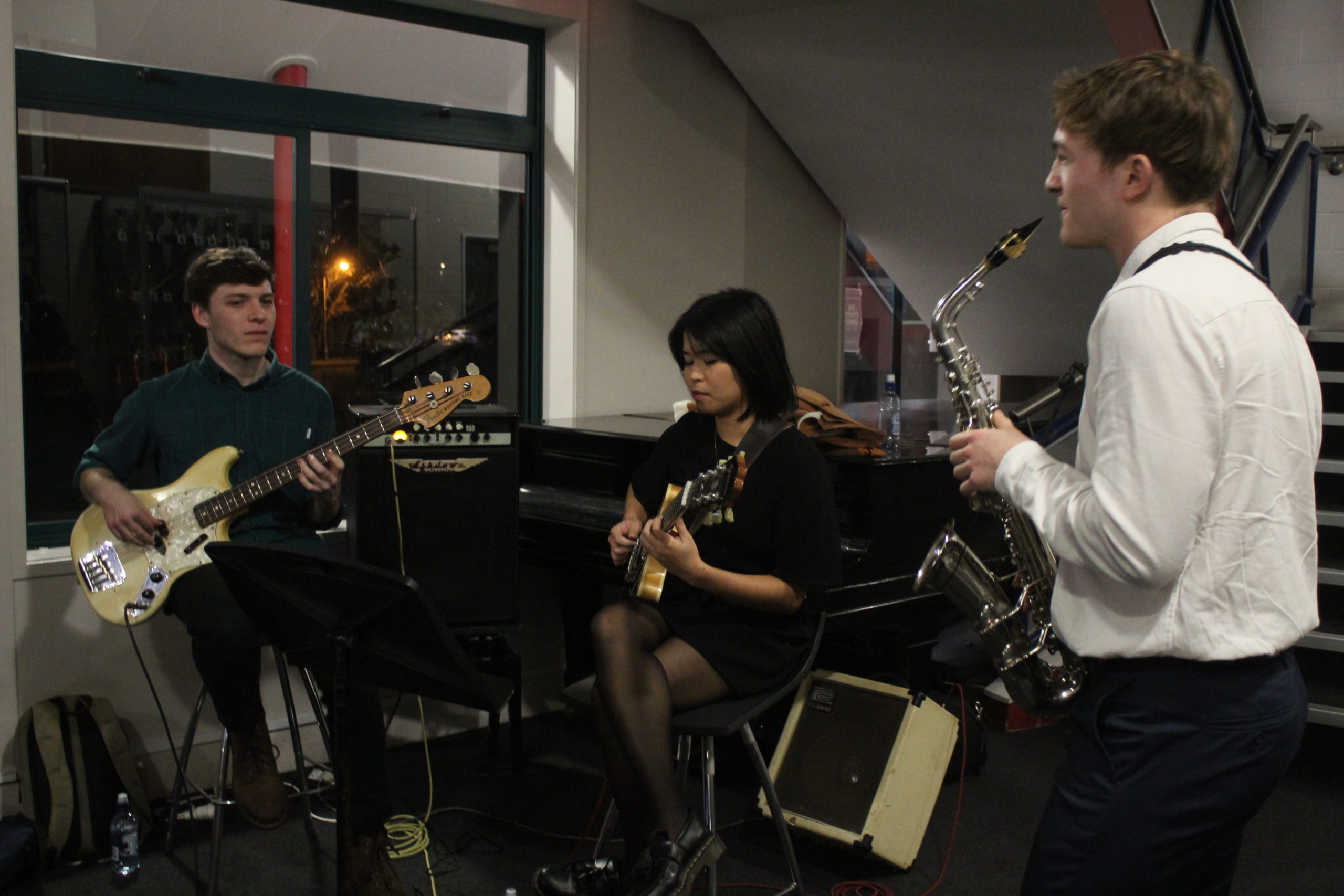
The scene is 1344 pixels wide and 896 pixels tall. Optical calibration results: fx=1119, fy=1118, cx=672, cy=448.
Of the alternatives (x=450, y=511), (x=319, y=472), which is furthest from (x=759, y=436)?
(x=319, y=472)

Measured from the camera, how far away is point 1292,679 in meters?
1.31

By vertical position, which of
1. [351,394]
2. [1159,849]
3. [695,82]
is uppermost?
[695,82]

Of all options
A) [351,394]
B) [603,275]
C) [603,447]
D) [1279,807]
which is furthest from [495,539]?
[1279,807]

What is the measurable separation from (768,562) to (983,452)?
111cm

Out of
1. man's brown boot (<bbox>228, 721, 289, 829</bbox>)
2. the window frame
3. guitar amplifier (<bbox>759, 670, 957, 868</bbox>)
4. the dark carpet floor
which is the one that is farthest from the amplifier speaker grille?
the window frame

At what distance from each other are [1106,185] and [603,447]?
2.25 metres

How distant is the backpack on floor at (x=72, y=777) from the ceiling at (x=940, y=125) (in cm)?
287

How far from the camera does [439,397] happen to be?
2.76 metres

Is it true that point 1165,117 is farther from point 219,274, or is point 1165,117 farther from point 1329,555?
point 1329,555

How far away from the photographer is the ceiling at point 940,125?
3.56 meters

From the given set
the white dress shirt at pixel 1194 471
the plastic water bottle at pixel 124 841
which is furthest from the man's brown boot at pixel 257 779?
the white dress shirt at pixel 1194 471

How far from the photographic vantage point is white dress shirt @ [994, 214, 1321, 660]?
1.20 m

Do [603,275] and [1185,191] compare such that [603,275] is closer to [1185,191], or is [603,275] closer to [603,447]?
[603,447]

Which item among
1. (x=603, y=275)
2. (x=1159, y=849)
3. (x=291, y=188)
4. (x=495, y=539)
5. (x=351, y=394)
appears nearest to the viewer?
(x=1159, y=849)
